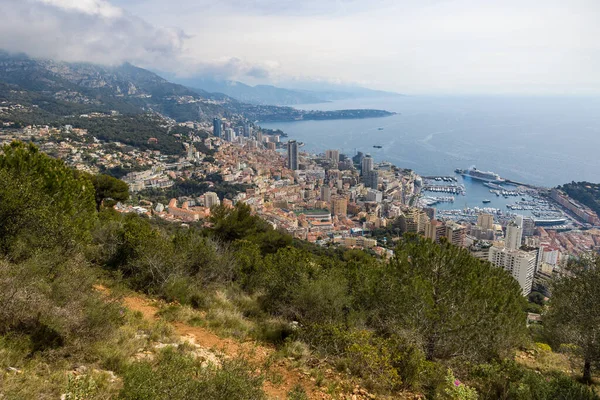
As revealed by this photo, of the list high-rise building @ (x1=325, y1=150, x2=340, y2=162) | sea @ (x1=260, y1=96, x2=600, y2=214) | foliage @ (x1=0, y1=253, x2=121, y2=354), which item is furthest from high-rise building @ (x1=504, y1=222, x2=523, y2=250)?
high-rise building @ (x1=325, y1=150, x2=340, y2=162)

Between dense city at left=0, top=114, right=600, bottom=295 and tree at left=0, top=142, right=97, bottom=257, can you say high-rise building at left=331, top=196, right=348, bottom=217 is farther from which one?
tree at left=0, top=142, right=97, bottom=257

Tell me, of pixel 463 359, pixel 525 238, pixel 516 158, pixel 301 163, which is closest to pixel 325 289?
pixel 463 359

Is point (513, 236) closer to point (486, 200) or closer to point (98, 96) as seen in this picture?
point (486, 200)

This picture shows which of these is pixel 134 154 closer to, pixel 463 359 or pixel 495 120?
pixel 463 359

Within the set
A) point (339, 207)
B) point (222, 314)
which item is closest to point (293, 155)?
point (339, 207)

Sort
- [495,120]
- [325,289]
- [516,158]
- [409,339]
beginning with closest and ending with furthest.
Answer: [409,339] → [325,289] → [516,158] → [495,120]

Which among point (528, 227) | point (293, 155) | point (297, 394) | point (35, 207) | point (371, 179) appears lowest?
point (528, 227)

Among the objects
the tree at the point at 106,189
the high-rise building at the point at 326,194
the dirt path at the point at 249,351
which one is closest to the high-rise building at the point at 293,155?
the high-rise building at the point at 326,194
